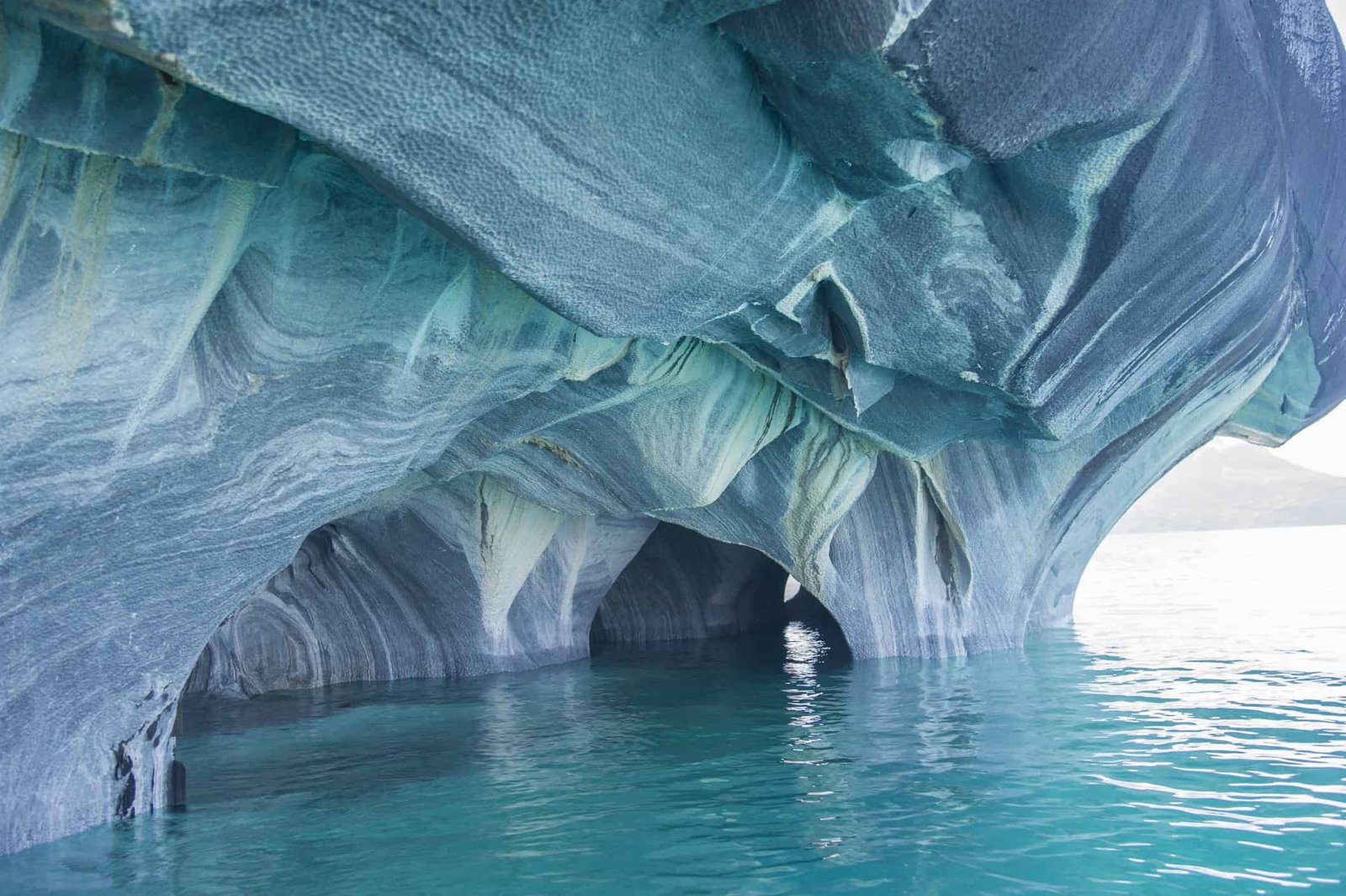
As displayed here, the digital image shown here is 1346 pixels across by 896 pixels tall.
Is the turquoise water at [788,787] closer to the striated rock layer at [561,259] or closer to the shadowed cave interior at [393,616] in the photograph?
the striated rock layer at [561,259]

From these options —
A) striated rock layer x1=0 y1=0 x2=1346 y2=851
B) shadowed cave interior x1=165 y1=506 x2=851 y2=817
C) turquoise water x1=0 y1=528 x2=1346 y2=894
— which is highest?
striated rock layer x1=0 y1=0 x2=1346 y2=851

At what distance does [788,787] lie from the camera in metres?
5.95

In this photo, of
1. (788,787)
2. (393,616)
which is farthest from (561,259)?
(393,616)

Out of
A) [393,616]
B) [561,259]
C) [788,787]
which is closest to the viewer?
[561,259]

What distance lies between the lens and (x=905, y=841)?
4.88 m

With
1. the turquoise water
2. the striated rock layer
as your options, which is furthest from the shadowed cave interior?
the striated rock layer

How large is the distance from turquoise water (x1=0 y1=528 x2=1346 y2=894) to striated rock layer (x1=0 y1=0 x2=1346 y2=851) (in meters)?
1.27

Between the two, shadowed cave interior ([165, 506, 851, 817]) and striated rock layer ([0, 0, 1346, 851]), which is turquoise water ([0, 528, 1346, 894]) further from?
shadowed cave interior ([165, 506, 851, 817])

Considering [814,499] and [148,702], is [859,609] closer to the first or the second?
[814,499]

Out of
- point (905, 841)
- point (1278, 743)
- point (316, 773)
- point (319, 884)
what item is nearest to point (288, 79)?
point (319, 884)

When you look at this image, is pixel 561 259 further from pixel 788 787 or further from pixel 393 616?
pixel 393 616

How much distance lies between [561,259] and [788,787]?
3177 millimetres

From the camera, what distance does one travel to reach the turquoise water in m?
4.59

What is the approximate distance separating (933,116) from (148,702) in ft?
16.7
